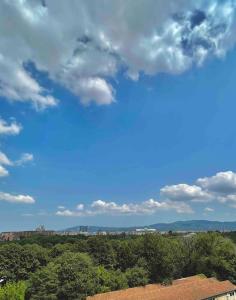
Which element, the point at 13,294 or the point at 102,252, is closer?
the point at 13,294

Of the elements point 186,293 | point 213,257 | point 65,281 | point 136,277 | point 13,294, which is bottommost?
point 186,293

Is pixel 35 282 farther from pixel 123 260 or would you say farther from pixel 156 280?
pixel 123 260

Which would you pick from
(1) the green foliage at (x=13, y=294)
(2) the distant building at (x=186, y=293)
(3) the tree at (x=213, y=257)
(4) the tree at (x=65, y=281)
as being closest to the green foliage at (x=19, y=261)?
(4) the tree at (x=65, y=281)

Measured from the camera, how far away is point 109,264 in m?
78.9

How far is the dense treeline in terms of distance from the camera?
50844mm

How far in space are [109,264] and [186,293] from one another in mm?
29930

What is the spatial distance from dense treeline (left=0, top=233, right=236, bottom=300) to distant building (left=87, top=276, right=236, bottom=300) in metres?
3.38

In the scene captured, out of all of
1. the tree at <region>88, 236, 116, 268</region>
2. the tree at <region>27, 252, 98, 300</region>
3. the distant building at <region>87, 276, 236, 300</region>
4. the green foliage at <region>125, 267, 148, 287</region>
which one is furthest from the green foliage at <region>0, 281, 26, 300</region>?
the tree at <region>88, 236, 116, 268</region>

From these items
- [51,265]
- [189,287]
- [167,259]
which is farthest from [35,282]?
[167,259]

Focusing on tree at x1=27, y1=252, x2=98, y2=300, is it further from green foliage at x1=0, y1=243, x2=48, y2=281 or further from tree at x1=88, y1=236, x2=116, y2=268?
tree at x1=88, y1=236, x2=116, y2=268

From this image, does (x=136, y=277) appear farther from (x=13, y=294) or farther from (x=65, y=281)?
(x=13, y=294)

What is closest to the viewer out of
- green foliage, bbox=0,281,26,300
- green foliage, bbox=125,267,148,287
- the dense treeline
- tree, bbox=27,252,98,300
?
tree, bbox=27,252,98,300

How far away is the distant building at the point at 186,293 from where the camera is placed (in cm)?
4938

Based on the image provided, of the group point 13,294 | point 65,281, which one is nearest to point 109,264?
point 65,281
